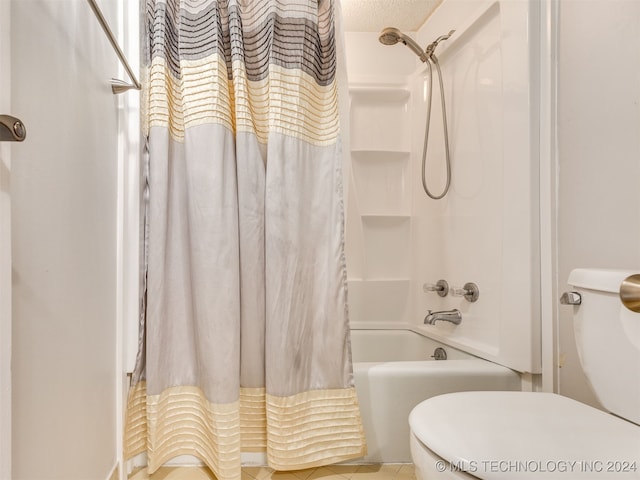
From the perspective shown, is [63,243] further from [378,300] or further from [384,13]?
[384,13]

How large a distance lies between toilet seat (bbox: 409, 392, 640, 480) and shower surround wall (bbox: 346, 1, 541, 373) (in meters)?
0.48

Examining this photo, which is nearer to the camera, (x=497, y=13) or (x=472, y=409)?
(x=472, y=409)

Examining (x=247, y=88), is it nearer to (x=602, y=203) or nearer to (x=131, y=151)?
(x=131, y=151)

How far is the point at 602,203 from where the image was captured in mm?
1146

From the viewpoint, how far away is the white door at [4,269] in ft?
1.73

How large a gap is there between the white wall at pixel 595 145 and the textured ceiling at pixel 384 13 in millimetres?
944

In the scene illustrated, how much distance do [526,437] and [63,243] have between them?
3.27 ft

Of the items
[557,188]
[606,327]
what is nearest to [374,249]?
[557,188]

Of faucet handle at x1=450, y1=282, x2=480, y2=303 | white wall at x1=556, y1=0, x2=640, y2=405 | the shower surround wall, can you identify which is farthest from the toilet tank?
faucet handle at x1=450, y1=282, x2=480, y2=303

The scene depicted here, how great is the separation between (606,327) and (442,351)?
35.9 inches

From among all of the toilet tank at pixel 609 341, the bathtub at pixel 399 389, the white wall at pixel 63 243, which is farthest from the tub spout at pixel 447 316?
the white wall at pixel 63 243

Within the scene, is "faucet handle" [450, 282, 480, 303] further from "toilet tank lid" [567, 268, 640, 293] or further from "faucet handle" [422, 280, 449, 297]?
"toilet tank lid" [567, 268, 640, 293]

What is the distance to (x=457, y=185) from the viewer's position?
6.03ft

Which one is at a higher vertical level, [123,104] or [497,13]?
[497,13]
